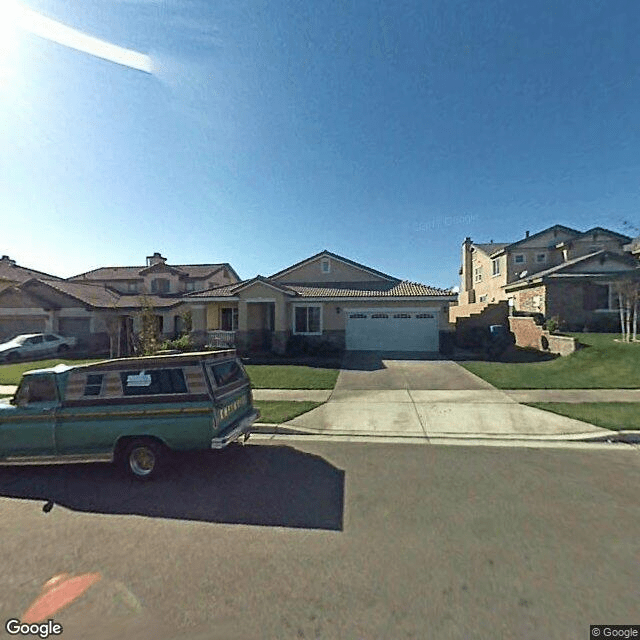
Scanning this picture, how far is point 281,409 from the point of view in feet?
28.7

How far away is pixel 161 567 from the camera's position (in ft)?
10.4

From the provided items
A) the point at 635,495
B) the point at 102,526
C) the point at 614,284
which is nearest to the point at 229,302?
the point at 102,526

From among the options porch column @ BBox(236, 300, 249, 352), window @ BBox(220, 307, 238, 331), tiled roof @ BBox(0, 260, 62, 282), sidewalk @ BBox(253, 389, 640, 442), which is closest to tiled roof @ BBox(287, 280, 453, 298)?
porch column @ BBox(236, 300, 249, 352)

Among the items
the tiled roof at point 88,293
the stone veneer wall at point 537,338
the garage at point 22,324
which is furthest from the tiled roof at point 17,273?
the stone veneer wall at point 537,338

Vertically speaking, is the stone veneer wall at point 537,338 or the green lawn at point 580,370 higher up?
the stone veneer wall at point 537,338

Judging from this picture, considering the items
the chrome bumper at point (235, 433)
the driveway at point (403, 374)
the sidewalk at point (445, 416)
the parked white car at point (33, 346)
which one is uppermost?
the parked white car at point (33, 346)

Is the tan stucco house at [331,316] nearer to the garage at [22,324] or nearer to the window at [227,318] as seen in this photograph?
the window at [227,318]

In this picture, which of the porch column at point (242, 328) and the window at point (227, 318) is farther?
the window at point (227, 318)

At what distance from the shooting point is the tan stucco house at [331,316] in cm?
1952

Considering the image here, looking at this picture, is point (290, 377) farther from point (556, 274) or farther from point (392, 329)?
point (556, 274)

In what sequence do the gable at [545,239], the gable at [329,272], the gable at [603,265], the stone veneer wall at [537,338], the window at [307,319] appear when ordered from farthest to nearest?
the gable at [545,239] → the gable at [329,272] → the window at [307,319] → the gable at [603,265] → the stone veneer wall at [537,338]

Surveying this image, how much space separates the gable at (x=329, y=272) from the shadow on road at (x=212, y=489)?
18402 millimetres

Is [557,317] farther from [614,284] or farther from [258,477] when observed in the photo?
[258,477]

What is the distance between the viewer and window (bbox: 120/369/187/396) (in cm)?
517
